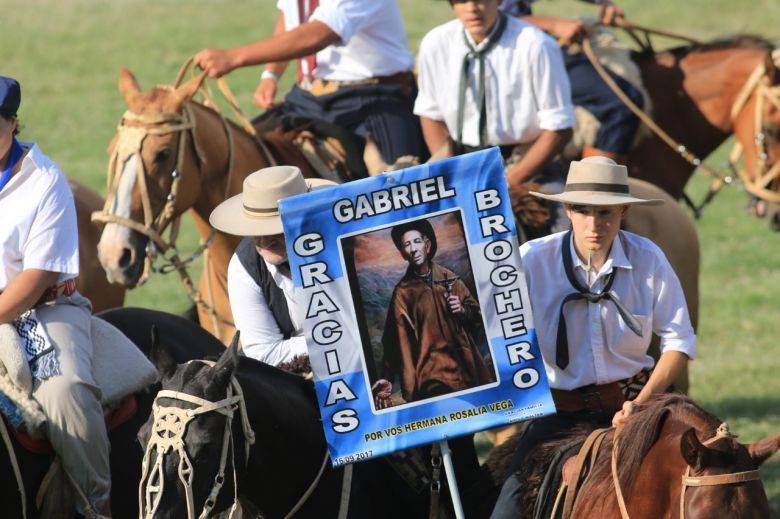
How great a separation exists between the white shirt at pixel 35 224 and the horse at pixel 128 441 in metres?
0.59

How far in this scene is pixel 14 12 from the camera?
31.4 meters

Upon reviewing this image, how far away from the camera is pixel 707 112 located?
10.7m

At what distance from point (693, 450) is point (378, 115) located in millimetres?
5310

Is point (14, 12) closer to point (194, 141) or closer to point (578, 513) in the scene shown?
point (194, 141)

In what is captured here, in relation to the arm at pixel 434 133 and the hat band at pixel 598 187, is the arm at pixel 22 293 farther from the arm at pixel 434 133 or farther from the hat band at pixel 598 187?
the arm at pixel 434 133

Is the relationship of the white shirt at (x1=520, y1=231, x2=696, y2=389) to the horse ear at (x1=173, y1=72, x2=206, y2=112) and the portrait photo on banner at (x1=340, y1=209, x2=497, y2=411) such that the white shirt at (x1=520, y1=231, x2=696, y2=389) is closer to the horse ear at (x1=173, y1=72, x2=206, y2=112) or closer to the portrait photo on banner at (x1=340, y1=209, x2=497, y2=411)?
the portrait photo on banner at (x1=340, y1=209, x2=497, y2=411)

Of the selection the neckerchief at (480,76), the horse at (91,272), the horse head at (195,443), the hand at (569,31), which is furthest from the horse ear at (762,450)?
the hand at (569,31)

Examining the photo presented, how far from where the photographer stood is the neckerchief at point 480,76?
28.9 ft

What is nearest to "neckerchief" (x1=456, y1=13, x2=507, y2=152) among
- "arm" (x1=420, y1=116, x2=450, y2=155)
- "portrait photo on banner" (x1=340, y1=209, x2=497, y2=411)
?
"arm" (x1=420, y1=116, x2=450, y2=155)

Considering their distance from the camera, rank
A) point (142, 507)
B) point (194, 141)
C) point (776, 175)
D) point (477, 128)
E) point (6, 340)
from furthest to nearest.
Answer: point (776, 175)
point (477, 128)
point (194, 141)
point (6, 340)
point (142, 507)

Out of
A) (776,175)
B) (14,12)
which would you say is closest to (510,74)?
(776,175)

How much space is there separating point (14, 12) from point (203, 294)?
24.5 metres

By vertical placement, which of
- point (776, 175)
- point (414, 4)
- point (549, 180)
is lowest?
point (414, 4)

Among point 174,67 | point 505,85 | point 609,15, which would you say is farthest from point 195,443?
point 174,67
